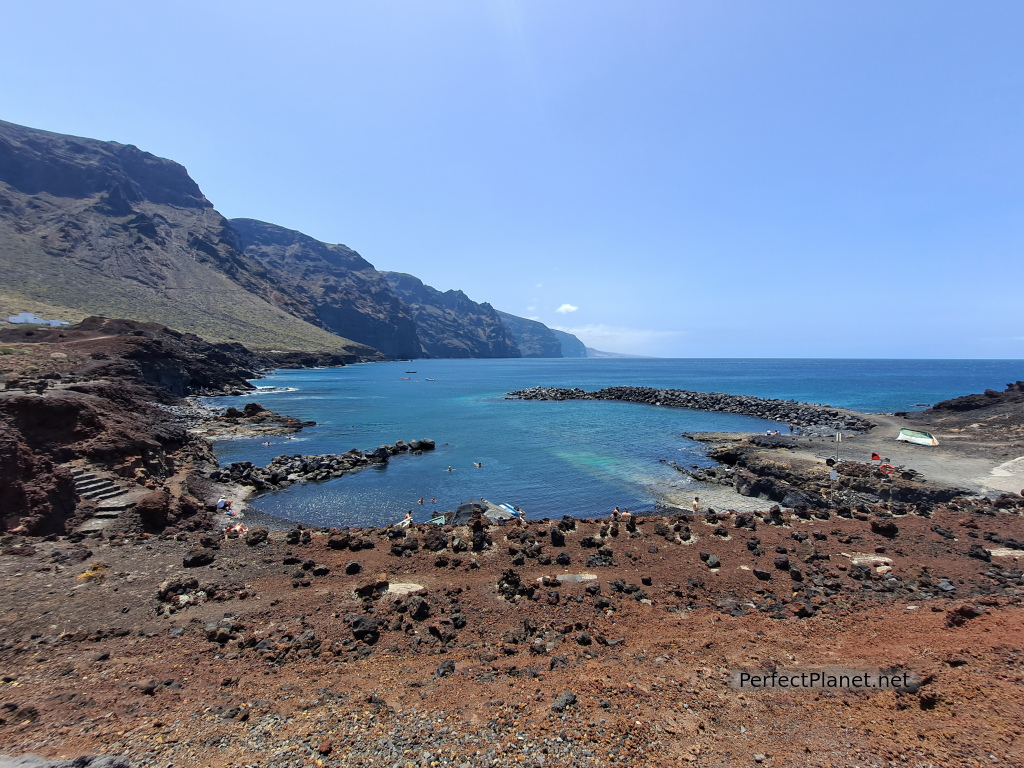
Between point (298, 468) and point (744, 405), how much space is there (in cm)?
5903

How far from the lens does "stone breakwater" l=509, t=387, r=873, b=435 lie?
165 feet

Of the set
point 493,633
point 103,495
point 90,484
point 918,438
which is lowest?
point 493,633

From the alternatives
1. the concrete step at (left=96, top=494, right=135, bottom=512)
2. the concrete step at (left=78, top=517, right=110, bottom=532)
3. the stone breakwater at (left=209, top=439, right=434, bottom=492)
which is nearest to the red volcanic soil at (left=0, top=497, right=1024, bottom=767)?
the concrete step at (left=78, top=517, right=110, bottom=532)

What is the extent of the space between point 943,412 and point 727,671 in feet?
209

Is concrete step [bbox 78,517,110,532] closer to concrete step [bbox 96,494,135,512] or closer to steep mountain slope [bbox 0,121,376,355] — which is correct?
concrete step [bbox 96,494,135,512]

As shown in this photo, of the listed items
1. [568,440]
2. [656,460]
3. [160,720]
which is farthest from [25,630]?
[568,440]

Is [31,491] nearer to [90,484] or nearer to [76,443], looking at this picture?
[90,484]

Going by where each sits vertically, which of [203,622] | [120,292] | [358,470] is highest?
[120,292]

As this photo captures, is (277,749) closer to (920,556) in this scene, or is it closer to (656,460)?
(920,556)

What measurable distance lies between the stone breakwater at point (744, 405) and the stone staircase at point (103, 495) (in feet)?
179

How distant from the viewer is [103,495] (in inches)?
696

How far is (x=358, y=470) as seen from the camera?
32844mm

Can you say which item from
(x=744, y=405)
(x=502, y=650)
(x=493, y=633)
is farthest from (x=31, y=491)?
(x=744, y=405)

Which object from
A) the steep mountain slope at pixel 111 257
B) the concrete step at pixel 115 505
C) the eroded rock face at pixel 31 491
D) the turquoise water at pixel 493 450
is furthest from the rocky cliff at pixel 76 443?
the steep mountain slope at pixel 111 257
